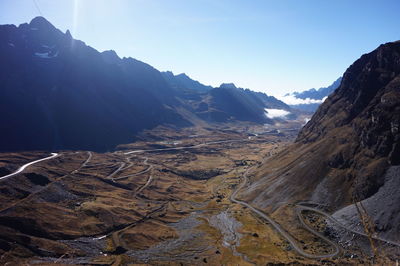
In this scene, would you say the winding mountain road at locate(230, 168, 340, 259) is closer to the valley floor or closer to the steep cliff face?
the valley floor

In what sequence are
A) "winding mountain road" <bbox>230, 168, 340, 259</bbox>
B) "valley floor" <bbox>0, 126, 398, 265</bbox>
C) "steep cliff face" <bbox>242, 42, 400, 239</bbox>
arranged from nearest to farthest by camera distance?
"valley floor" <bbox>0, 126, 398, 265</bbox> < "winding mountain road" <bbox>230, 168, 340, 259</bbox> < "steep cliff face" <bbox>242, 42, 400, 239</bbox>

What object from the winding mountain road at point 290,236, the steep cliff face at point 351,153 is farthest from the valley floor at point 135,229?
the steep cliff face at point 351,153

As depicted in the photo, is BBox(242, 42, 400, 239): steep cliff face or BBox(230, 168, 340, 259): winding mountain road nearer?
BBox(230, 168, 340, 259): winding mountain road

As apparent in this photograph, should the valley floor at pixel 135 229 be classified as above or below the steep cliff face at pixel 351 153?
below

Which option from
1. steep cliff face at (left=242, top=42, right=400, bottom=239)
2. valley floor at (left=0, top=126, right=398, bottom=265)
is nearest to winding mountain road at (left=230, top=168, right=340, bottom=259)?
valley floor at (left=0, top=126, right=398, bottom=265)

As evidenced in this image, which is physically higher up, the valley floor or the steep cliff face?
the steep cliff face

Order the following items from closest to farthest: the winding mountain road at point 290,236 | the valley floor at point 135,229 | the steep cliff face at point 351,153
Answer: the valley floor at point 135,229, the winding mountain road at point 290,236, the steep cliff face at point 351,153

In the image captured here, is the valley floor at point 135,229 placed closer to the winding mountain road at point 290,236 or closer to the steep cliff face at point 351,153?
the winding mountain road at point 290,236

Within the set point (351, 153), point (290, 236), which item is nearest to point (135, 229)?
point (290, 236)

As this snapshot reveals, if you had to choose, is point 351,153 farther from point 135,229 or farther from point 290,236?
point 135,229

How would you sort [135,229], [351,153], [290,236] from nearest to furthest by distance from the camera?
[290,236], [135,229], [351,153]
